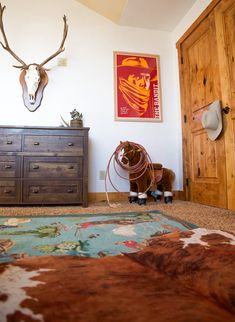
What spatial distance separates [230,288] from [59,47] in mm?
3294

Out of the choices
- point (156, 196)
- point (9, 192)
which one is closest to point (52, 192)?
point (9, 192)

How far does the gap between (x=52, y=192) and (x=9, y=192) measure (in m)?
0.44

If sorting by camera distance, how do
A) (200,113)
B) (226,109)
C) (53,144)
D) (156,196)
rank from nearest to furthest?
1. (226,109)
2. (53,144)
3. (200,113)
4. (156,196)

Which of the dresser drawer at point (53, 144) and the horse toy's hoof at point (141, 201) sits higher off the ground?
the dresser drawer at point (53, 144)

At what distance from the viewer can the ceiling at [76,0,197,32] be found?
2918 mm

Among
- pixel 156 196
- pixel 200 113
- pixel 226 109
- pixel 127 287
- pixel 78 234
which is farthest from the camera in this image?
pixel 156 196

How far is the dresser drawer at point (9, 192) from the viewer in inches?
94.9

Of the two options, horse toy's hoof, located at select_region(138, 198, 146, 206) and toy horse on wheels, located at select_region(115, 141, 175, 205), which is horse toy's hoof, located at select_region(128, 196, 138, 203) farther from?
horse toy's hoof, located at select_region(138, 198, 146, 206)

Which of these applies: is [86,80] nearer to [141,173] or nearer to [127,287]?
[141,173]

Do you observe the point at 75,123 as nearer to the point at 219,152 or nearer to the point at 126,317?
the point at 219,152

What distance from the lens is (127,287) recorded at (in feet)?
1.90

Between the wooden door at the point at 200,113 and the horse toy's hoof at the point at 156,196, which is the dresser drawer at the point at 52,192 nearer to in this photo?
the horse toy's hoof at the point at 156,196

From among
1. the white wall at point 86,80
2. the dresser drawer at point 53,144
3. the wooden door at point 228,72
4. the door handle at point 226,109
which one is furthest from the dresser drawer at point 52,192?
the door handle at point 226,109

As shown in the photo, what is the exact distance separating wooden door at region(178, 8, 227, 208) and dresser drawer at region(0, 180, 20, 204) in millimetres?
2088
